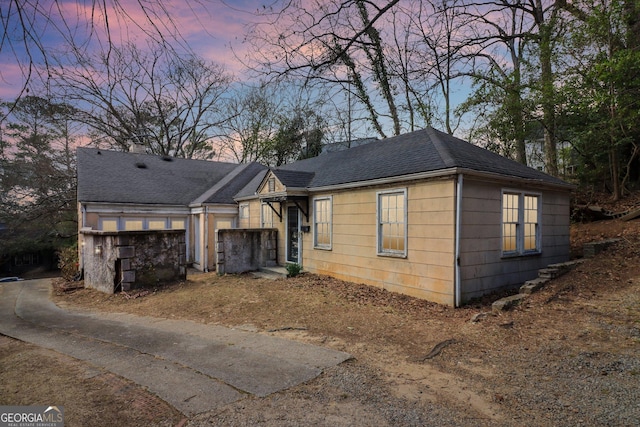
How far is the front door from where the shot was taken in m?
13.0

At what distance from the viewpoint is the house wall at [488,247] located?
26.0ft

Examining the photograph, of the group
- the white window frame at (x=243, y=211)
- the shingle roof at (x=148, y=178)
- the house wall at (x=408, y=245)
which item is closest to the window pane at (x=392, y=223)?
the house wall at (x=408, y=245)

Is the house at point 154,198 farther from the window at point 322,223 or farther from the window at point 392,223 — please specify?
the window at point 392,223

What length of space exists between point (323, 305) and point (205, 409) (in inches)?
194

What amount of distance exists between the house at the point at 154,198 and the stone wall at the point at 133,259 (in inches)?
118

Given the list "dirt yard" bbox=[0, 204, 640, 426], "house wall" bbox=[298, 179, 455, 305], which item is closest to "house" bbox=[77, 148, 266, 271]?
"house wall" bbox=[298, 179, 455, 305]

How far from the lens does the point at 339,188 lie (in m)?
10.9

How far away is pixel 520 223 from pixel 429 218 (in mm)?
2837

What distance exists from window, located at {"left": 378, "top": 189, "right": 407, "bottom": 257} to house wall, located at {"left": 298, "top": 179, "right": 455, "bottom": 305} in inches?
5.7

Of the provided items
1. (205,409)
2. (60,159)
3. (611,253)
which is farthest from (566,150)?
(60,159)

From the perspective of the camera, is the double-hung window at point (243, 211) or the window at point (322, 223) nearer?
the window at point (322, 223)

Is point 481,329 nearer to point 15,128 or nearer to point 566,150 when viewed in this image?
point 566,150

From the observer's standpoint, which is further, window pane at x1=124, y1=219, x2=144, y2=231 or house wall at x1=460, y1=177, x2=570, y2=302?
A: window pane at x1=124, y1=219, x2=144, y2=231

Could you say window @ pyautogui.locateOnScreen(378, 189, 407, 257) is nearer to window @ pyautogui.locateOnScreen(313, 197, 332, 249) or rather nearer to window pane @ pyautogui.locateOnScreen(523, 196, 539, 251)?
window @ pyautogui.locateOnScreen(313, 197, 332, 249)
